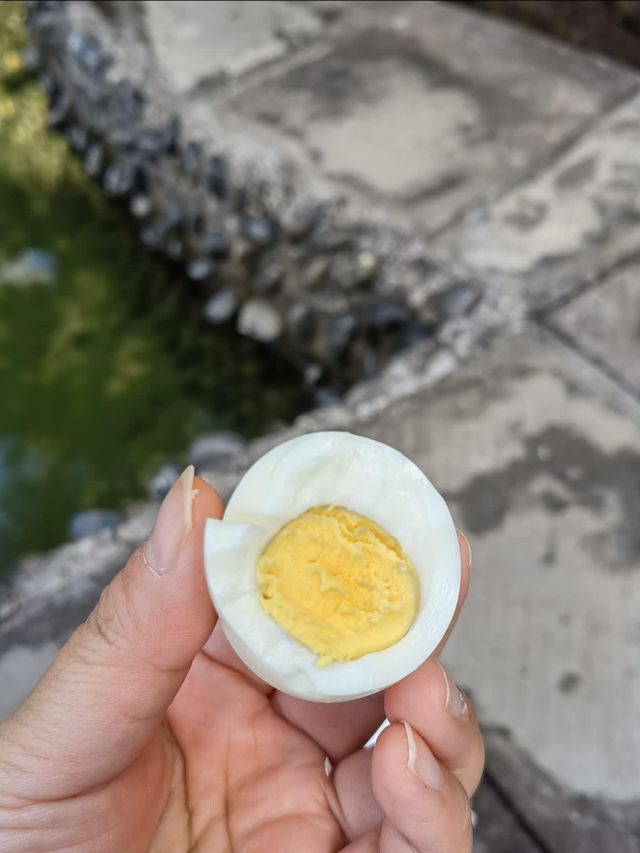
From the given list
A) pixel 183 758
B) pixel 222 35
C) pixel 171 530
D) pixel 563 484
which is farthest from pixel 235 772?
pixel 222 35

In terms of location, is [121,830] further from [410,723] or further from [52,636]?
[52,636]

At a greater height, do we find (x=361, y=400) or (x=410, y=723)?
(x=410, y=723)

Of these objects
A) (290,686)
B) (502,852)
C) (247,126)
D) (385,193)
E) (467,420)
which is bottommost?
(502,852)

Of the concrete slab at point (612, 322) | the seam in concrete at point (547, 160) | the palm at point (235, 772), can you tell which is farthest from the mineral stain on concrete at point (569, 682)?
the seam in concrete at point (547, 160)

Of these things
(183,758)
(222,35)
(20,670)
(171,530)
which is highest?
(171,530)

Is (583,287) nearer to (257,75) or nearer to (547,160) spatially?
(547,160)

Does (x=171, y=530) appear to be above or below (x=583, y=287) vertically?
above

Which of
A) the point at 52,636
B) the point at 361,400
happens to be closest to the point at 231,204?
the point at 361,400
